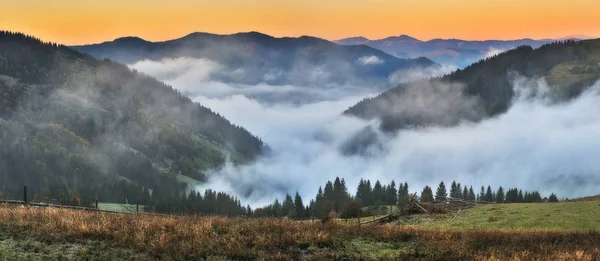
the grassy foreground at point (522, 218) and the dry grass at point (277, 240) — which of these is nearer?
the dry grass at point (277, 240)

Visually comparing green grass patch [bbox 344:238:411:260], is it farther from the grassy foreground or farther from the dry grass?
the grassy foreground

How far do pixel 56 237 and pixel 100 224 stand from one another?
2.09 m

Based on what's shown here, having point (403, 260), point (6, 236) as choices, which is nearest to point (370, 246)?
point (403, 260)

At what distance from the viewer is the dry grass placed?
711 inches

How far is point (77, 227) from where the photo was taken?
65.0 ft

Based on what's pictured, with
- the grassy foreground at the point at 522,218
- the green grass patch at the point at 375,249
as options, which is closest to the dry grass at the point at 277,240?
the green grass patch at the point at 375,249

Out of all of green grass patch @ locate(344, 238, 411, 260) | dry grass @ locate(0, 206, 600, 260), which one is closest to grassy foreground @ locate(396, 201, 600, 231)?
dry grass @ locate(0, 206, 600, 260)

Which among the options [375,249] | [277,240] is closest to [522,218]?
[375,249]

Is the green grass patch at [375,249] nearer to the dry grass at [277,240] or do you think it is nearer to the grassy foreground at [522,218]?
the dry grass at [277,240]

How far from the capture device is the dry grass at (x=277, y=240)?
1806cm

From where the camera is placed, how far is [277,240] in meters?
19.6

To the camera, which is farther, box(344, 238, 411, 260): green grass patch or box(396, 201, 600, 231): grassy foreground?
box(396, 201, 600, 231): grassy foreground

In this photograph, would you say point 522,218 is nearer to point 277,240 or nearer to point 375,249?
point 375,249

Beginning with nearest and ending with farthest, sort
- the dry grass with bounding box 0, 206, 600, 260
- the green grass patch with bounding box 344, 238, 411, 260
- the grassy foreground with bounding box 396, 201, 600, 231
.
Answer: the dry grass with bounding box 0, 206, 600, 260
the green grass patch with bounding box 344, 238, 411, 260
the grassy foreground with bounding box 396, 201, 600, 231
